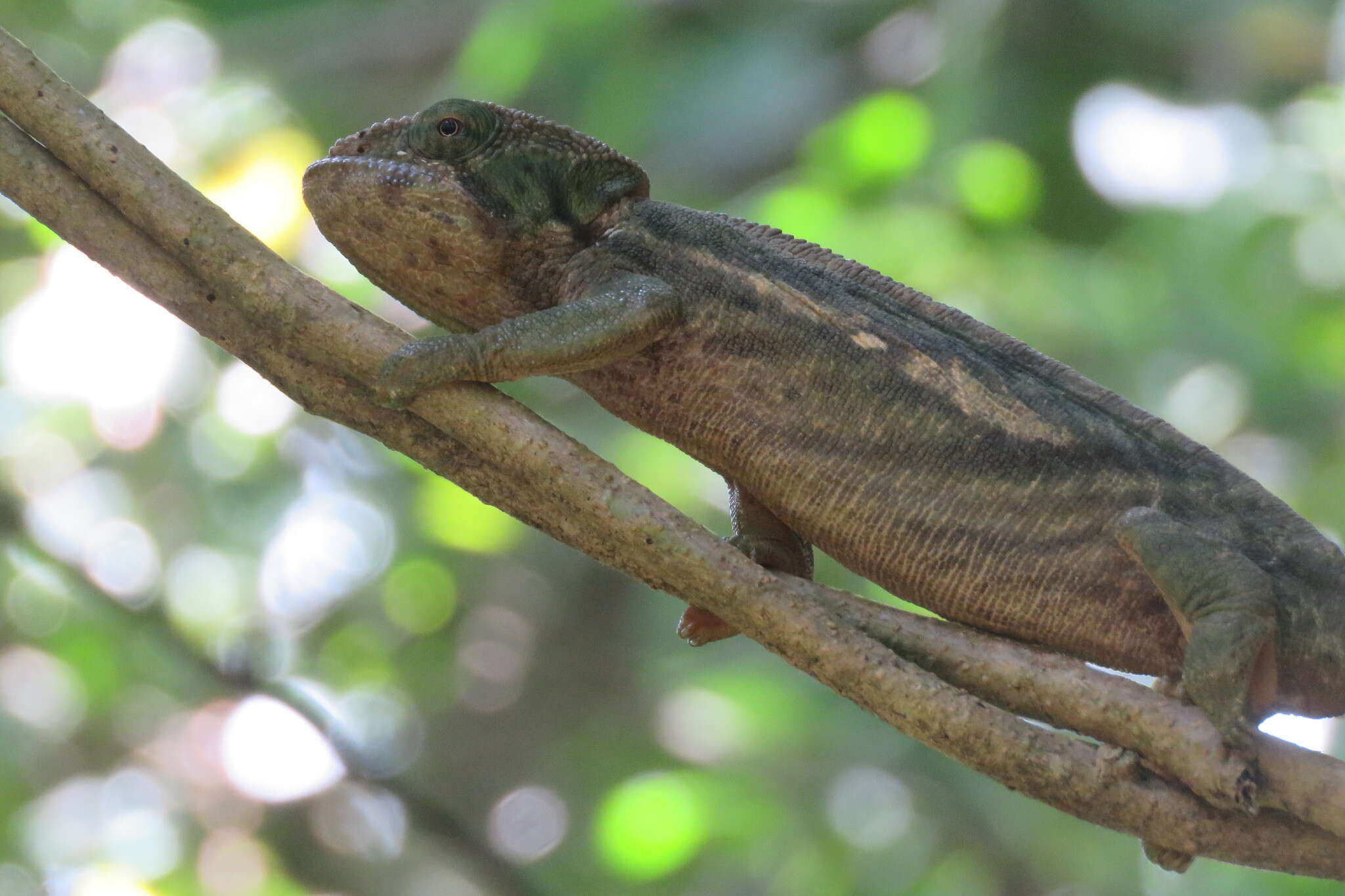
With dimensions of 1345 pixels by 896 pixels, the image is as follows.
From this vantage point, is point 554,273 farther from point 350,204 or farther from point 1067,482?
point 1067,482

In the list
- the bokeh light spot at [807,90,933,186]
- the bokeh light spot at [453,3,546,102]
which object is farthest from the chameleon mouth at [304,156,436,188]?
the bokeh light spot at [453,3,546,102]

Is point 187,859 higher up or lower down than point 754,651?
lower down

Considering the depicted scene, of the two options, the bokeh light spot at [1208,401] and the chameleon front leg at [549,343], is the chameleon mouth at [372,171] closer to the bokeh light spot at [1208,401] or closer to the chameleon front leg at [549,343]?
the chameleon front leg at [549,343]

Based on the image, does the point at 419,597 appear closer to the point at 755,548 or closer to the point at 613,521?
the point at 755,548

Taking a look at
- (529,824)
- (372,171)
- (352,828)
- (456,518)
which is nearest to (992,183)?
(456,518)

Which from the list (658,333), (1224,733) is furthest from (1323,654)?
(658,333)

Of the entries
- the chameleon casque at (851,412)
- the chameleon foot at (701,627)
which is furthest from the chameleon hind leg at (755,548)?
the chameleon casque at (851,412)
